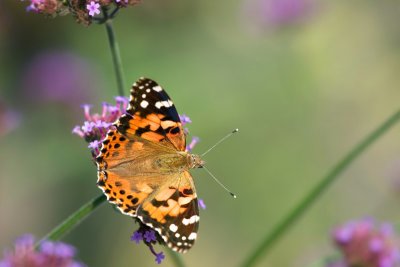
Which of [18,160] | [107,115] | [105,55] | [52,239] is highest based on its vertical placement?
[105,55]

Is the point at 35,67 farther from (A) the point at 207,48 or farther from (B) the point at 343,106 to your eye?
(B) the point at 343,106

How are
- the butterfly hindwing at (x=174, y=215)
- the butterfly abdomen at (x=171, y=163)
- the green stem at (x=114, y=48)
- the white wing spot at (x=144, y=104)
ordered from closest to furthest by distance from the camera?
the butterfly hindwing at (x=174, y=215), the green stem at (x=114, y=48), the white wing spot at (x=144, y=104), the butterfly abdomen at (x=171, y=163)

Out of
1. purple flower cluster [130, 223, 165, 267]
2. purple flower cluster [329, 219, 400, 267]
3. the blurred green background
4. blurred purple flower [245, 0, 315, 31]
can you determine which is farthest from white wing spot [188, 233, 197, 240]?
blurred purple flower [245, 0, 315, 31]

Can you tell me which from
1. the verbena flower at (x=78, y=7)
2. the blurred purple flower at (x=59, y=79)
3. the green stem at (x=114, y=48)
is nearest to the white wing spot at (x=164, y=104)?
the green stem at (x=114, y=48)

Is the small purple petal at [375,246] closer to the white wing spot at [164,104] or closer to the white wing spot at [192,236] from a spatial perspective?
the white wing spot at [192,236]

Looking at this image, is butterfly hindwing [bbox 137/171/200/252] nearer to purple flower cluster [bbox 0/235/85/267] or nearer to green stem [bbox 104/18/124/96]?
purple flower cluster [bbox 0/235/85/267]

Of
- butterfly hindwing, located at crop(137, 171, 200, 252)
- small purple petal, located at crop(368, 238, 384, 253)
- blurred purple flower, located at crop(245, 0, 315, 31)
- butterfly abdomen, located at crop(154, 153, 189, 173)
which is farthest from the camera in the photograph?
blurred purple flower, located at crop(245, 0, 315, 31)

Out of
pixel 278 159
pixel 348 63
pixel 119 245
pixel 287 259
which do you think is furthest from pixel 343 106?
pixel 119 245
